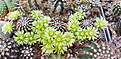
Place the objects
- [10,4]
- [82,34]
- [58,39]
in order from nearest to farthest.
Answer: [58,39]
[82,34]
[10,4]

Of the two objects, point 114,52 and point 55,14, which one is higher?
point 55,14

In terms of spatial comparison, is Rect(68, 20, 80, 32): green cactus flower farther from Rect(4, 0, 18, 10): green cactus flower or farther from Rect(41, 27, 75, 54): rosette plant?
Rect(4, 0, 18, 10): green cactus flower

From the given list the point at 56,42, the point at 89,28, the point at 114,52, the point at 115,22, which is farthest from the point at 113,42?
the point at 56,42

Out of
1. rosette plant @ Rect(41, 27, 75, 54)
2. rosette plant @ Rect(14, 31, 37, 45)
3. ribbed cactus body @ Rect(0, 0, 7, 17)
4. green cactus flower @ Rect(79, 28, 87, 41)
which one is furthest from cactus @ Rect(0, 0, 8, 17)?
green cactus flower @ Rect(79, 28, 87, 41)

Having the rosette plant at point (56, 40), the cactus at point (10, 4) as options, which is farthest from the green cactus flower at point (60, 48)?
the cactus at point (10, 4)

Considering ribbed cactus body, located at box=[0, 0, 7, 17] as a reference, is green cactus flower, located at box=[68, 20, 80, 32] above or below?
below

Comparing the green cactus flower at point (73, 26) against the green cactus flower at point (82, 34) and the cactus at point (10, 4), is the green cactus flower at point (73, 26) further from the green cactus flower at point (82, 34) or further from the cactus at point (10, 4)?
the cactus at point (10, 4)

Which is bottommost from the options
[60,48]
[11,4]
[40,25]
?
[60,48]

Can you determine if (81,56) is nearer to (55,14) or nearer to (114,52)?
(114,52)

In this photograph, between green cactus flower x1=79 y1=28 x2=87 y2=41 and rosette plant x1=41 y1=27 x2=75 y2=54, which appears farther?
green cactus flower x1=79 y1=28 x2=87 y2=41

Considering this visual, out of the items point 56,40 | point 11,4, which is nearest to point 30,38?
point 56,40

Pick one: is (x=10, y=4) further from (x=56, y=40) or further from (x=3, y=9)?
(x=56, y=40)
